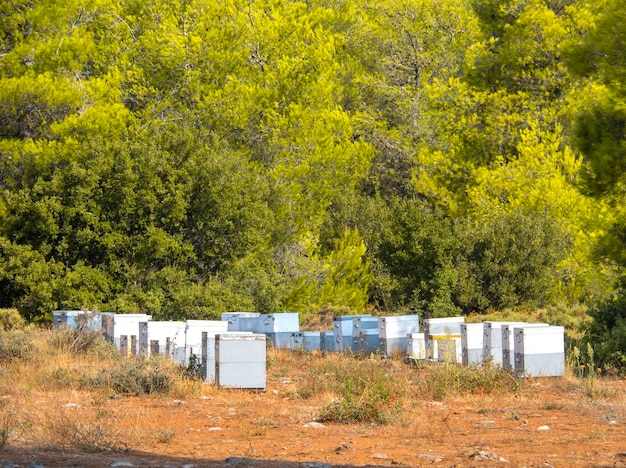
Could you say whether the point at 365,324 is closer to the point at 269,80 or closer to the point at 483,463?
the point at 483,463

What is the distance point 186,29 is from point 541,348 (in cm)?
2314

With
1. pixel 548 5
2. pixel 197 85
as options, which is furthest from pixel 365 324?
pixel 548 5

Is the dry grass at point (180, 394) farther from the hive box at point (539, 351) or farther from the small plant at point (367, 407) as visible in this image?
the hive box at point (539, 351)

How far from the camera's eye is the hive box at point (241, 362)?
44.2ft

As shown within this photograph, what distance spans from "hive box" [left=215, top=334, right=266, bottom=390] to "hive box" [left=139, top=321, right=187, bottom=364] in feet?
7.08

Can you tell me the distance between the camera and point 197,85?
32.4 metres

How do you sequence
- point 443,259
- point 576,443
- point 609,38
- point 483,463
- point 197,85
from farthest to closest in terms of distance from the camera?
1. point 197,85
2. point 443,259
3. point 609,38
4. point 576,443
5. point 483,463

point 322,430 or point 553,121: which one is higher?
point 553,121

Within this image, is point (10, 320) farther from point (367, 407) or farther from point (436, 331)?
point (367, 407)

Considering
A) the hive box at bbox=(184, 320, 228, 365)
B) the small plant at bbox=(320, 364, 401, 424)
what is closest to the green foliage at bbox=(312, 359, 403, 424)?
the small plant at bbox=(320, 364, 401, 424)

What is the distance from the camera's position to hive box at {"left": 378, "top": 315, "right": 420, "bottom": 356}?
17.4m

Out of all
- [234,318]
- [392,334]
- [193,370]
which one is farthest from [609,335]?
[234,318]

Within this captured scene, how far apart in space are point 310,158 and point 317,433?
23771mm

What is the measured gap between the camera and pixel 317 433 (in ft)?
32.5
